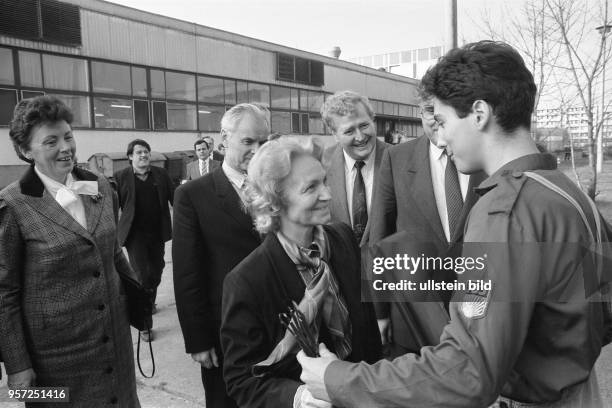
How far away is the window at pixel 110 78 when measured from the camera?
48.9 ft

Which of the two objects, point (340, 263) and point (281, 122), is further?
point (281, 122)

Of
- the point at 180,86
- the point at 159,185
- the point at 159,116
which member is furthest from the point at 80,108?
the point at 159,185

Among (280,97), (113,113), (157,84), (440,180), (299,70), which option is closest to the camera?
(440,180)

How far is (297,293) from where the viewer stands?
167 cm

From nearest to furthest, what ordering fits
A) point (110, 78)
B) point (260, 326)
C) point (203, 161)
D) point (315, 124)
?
point (260, 326)
point (203, 161)
point (110, 78)
point (315, 124)

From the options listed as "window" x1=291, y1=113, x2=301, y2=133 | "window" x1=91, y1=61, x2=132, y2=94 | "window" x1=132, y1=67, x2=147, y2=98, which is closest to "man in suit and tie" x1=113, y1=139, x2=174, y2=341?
"window" x1=91, y1=61, x2=132, y2=94

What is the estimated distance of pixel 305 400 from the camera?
4.76 ft

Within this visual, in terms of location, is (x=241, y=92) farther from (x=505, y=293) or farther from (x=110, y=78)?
(x=505, y=293)

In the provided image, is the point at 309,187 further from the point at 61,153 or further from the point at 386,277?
the point at 61,153

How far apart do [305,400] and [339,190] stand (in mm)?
2025

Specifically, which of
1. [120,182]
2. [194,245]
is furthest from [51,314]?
[120,182]

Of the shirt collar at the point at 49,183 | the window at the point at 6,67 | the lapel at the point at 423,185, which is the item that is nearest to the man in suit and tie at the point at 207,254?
the shirt collar at the point at 49,183

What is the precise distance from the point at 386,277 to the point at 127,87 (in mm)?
16064

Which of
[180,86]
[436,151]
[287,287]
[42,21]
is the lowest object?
[287,287]
